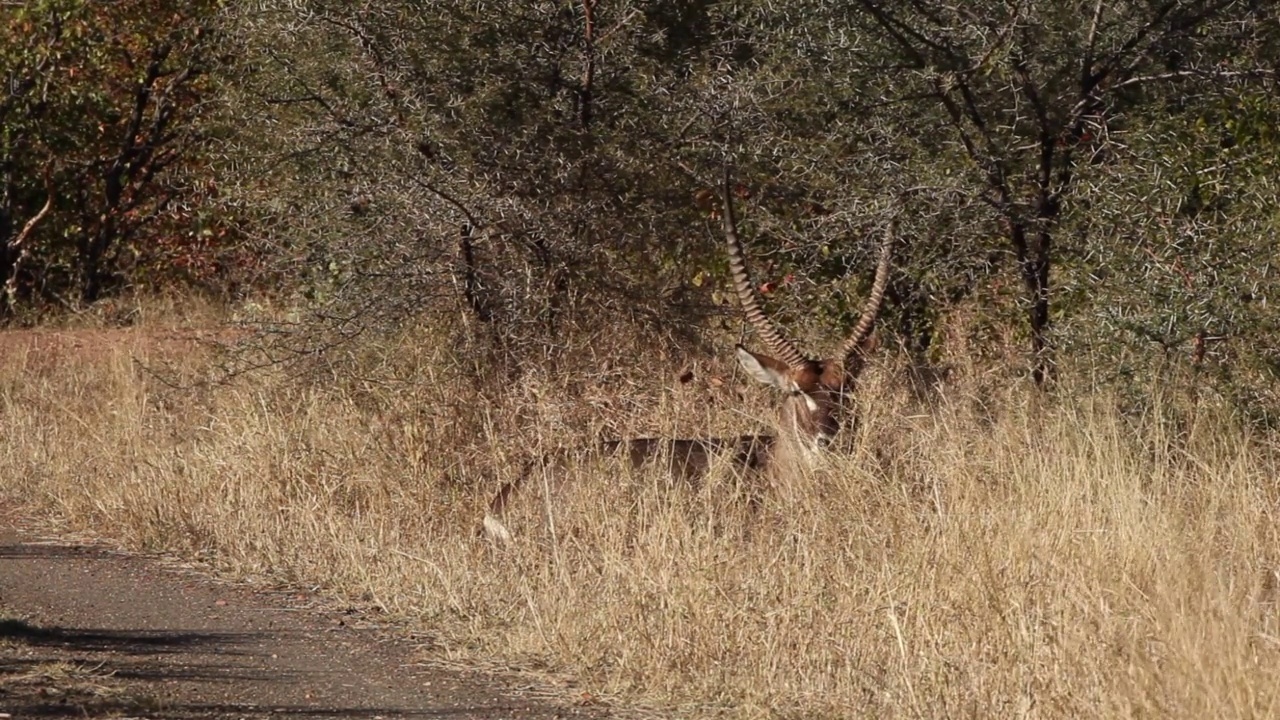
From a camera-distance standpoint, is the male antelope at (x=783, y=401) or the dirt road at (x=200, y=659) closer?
the dirt road at (x=200, y=659)

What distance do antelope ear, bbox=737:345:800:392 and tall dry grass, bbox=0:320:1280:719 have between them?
510 mm

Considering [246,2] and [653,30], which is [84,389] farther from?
[653,30]

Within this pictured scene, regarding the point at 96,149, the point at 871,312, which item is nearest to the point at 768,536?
the point at 871,312

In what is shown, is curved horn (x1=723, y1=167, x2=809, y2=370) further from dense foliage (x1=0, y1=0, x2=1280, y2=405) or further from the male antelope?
dense foliage (x1=0, y1=0, x2=1280, y2=405)

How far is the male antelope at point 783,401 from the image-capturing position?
29.3ft

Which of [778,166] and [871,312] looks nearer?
[871,312]

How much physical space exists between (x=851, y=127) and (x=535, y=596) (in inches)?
158

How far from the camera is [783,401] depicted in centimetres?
998

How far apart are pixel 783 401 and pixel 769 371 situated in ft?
0.78

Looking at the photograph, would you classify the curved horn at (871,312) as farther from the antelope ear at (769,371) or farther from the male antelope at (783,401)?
the antelope ear at (769,371)

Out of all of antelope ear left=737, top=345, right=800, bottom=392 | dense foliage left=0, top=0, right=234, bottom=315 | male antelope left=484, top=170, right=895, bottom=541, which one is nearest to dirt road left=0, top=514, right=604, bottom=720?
male antelope left=484, top=170, right=895, bottom=541

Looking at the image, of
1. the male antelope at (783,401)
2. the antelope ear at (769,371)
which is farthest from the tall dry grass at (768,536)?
the antelope ear at (769,371)

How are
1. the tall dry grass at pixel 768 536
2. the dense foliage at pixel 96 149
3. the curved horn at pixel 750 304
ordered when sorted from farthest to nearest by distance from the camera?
the dense foliage at pixel 96 149
the curved horn at pixel 750 304
the tall dry grass at pixel 768 536

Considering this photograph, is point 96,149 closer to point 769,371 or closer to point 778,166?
point 778,166
